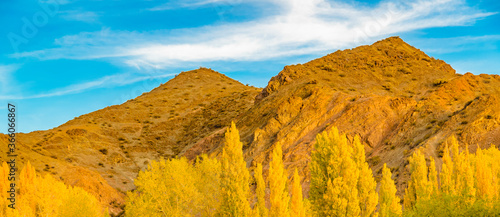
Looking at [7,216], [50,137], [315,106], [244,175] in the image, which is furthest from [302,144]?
[50,137]

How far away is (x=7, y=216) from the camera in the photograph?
49.2 m

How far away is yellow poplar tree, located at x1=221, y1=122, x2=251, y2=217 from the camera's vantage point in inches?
1427

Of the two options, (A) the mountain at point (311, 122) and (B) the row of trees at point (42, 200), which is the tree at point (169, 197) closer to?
(B) the row of trees at point (42, 200)

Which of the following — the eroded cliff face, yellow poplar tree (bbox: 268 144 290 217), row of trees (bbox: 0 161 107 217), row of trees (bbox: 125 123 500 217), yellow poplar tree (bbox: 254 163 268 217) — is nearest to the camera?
row of trees (bbox: 125 123 500 217)

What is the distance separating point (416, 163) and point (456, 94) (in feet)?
97.4

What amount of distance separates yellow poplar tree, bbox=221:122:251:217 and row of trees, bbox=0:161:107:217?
71.6 feet

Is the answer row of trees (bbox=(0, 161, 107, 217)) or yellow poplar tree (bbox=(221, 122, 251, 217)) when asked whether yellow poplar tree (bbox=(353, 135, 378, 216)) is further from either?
row of trees (bbox=(0, 161, 107, 217))

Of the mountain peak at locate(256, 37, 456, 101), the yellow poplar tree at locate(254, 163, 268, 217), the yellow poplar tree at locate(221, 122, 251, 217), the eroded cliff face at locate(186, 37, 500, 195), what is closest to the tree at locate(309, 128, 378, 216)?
the yellow poplar tree at locate(254, 163, 268, 217)

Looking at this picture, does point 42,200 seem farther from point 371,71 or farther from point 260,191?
point 371,71

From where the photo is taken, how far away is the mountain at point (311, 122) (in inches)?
2486

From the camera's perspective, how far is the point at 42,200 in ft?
182

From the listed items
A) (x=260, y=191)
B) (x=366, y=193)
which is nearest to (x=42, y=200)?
(x=260, y=191)

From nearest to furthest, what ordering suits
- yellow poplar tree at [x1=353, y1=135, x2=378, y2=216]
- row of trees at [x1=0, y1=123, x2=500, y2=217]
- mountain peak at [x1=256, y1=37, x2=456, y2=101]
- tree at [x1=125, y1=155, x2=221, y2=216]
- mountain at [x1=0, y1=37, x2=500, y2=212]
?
row of trees at [x1=0, y1=123, x2=500, y2=217] < yellow poplar tree at [x1=353, y1=135, x2=378, y2=216] < tree at [x1=125, y1=155, x2=221, y2=216] < mountain at [x1=0, y1=37, x2=500, y2=212] < mountain peak at [x1=256, y1=37, x2=456, y2=101]

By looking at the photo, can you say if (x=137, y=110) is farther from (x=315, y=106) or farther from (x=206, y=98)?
(x=315, y=106)
